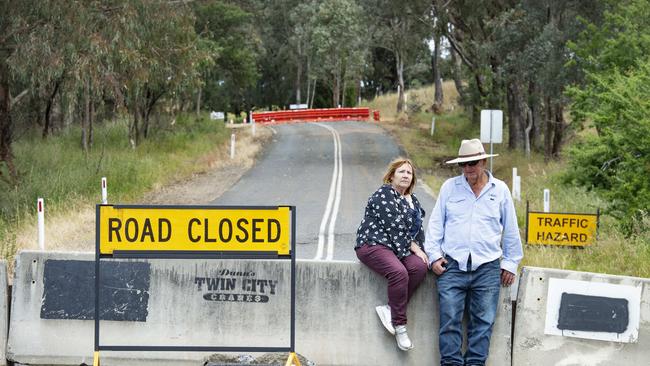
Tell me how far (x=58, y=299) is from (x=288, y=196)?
56.7 feet

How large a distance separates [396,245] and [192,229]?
1591 mm

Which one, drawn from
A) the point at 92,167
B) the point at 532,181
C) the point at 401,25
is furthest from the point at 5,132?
the point at 401,25

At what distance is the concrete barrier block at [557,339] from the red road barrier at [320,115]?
166 feet

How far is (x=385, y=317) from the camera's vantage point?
24.1 ft

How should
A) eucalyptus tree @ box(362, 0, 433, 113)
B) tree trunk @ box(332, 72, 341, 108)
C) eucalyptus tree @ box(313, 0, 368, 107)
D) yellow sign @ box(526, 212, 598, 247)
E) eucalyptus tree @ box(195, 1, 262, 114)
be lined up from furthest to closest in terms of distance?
tree trunk @ box(332, 72, 341, 108)
eucalyptus tree @ box(313, 0, 368, 107)
eucalyptus tree @ box(195, 1, 262, 114)
eucalyptus tree @ box(362, 0, 433, 113)
yellow sign @ box(526, 212, 598, 247)

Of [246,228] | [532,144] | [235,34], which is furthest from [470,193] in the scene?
[235,34]

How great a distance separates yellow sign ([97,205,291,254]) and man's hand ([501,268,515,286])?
1698 millimetres

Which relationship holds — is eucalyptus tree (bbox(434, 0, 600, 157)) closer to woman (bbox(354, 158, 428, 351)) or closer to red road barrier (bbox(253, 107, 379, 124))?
red road barrier (bbox(253, 107, 379, 124))

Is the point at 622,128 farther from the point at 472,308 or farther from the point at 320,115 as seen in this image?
the point at 320,115

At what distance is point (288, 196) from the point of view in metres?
24.7

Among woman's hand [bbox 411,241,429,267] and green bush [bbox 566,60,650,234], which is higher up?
green bush [bbox 566,60,650,234]

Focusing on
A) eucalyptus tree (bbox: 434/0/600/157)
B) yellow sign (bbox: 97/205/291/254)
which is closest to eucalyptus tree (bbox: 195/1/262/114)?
eucalyptus tree (bbox: 434/0/600/157)

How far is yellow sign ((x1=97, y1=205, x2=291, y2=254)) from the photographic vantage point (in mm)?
6898

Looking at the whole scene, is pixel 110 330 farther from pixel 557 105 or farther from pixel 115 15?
pixel 557 105
